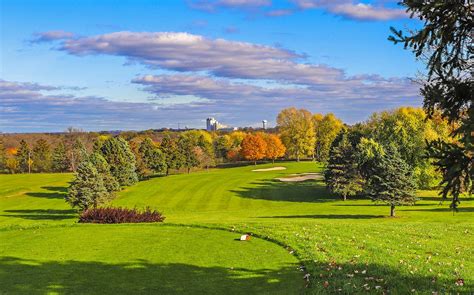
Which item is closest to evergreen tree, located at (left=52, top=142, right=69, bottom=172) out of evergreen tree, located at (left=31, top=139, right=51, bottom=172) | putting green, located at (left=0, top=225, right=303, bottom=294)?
evergreen tree, located at (left=31, top=139, right=51, bottom=172)

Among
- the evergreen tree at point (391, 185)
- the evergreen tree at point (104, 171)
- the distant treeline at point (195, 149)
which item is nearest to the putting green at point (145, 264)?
the evergreen tree at point (391, 185)

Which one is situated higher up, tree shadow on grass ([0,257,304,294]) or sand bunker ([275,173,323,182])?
tree shadow on grass ([0,257,304,294])

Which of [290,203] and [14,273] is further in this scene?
[290,203]

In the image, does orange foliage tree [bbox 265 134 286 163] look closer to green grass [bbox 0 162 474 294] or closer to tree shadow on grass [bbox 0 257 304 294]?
green grass [bbox 0 162 474 294]

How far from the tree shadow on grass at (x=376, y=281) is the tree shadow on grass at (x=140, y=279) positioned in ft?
1.99

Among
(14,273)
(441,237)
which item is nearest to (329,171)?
(441,237)

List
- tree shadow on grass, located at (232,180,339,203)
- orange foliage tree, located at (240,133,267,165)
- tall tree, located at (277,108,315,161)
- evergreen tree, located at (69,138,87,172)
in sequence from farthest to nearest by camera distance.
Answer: evergreen tree, located at (69,138,87,172), orange foliage tree, located at (240,133,267,165), tall tree, located at (277,108,315,161), tree shadow on grass, located at (232,180,339,203)

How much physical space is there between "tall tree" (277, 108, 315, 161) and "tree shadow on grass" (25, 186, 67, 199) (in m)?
57.3

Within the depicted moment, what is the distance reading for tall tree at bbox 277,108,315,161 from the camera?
10894cm

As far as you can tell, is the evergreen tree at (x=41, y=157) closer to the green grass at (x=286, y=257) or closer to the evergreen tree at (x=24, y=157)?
the evergreen tree at (x=24, y=157)

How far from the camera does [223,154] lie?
136625 millimetres

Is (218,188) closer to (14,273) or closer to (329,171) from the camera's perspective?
(329,171)

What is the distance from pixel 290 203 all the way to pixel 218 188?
52.5ft

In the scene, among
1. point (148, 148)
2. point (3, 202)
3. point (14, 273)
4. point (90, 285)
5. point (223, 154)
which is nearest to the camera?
point (90, 285)
